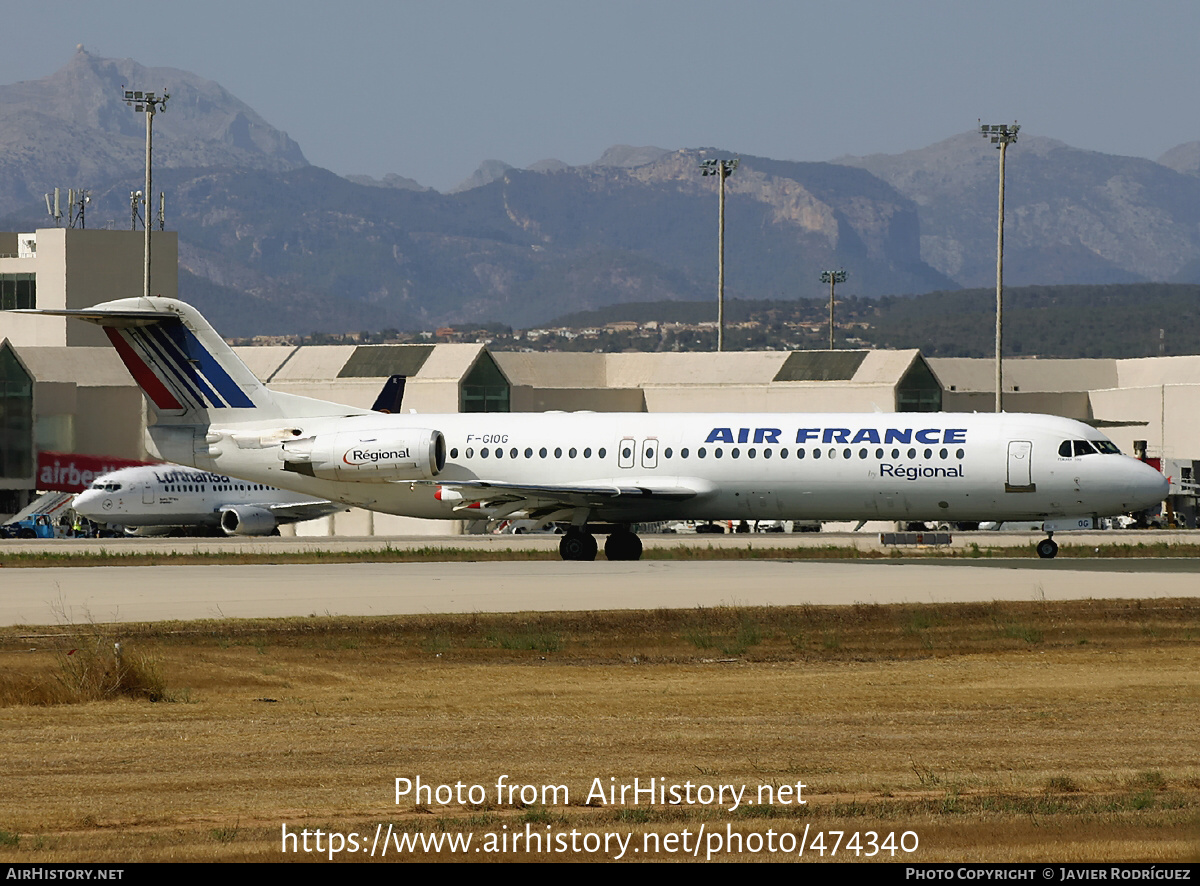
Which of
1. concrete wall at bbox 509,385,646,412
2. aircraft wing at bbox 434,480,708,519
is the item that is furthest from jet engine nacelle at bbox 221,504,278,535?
aircraft wing at bbox 434,480,708,519

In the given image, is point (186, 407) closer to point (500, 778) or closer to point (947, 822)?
point (500, 778)

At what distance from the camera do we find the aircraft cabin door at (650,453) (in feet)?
134

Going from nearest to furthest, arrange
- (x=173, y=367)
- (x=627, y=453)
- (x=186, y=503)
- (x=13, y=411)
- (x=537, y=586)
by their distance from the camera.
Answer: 1. (x=537, y=586)
2. (x=627, y=453)
3. (x=173, y=367)
4. (x=186, y=503)
5. (x=13, y=411)

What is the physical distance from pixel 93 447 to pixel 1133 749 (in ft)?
237

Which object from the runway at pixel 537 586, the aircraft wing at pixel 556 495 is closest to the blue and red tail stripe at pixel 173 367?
the runway at pixel 537 586

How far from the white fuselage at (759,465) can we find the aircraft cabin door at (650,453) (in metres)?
0.04

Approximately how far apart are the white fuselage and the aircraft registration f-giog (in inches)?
1.5

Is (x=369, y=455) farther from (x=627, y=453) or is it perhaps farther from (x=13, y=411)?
(x=13, y=411)

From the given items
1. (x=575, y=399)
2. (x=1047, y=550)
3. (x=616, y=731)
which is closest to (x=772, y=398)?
(x=575, y=399)

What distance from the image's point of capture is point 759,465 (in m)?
39.9

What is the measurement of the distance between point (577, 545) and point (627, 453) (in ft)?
8.80

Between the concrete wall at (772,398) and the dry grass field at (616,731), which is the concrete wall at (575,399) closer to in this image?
the concrete wall at (772,398)

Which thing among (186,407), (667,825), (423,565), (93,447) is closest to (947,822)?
(667,825)
